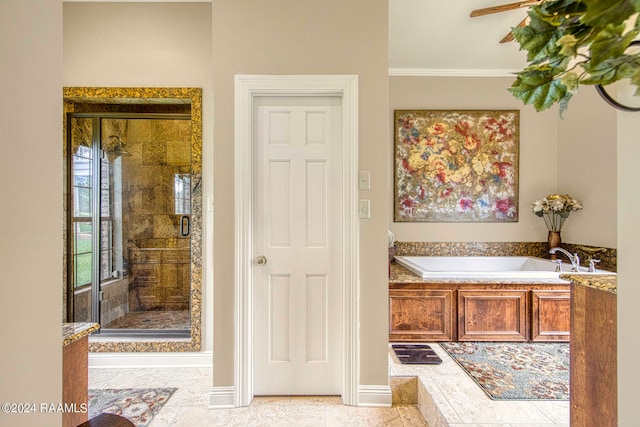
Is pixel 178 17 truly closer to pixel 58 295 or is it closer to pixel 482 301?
pixel 58 295

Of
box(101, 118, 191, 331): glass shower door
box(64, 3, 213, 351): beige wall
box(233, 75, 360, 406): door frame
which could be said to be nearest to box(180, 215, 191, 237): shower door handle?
box(101, 118, 191, 331): glass shower door

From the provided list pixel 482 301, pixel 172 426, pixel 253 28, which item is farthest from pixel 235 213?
pixel 482 301

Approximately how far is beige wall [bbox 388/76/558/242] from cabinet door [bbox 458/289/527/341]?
1.16m

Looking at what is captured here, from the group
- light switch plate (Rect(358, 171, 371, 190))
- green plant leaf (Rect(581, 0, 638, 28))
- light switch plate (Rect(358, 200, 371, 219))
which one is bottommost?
light switch plate (Rect(358, 200, 371, 219))

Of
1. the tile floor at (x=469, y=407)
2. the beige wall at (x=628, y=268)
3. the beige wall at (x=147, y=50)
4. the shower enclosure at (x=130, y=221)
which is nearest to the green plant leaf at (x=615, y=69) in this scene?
the beige wall at (x=628, y=268)

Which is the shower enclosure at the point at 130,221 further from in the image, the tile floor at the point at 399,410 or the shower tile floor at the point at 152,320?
the tile floor at the point at 399,410

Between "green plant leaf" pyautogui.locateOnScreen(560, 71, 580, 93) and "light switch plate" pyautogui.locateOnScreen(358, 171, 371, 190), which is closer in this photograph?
"green plant leaf" pyautogui.locateOnScreen(560, 71, 580, 93)

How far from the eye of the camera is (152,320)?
10.1 feet

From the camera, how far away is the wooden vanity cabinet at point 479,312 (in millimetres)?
2627

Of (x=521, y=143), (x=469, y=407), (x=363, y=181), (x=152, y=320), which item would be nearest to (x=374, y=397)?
(x=469, y=407)

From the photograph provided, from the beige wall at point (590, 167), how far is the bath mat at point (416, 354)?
2.18m

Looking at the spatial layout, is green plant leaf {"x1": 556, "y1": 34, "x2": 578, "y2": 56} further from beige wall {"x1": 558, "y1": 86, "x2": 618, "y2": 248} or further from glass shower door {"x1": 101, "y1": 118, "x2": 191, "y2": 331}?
beige wall {"x1": 558, "y1": 86, "x2": 618, "y2": 248}

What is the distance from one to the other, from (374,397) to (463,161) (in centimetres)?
282

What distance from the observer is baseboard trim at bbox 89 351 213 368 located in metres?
2.64
